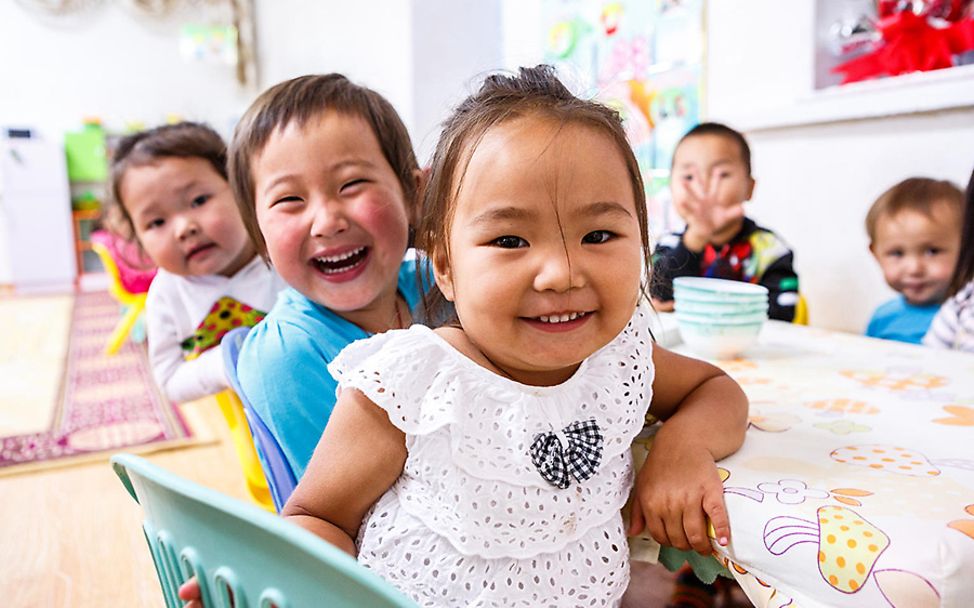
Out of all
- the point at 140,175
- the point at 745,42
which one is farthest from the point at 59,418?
the point at 745,42

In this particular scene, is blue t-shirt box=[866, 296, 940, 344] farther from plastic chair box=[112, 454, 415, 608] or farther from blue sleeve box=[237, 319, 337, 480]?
plastic chair box=[112, 454, 415, 608]

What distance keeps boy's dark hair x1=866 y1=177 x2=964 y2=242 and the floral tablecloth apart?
1.11m

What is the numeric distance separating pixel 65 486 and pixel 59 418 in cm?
66

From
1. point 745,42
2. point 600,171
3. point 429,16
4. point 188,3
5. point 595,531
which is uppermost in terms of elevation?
point 188,3

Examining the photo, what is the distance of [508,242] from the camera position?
22.9 inches

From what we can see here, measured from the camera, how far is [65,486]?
1.92m

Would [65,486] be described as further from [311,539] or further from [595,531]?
[311,539]

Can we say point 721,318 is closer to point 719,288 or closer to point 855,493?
point 719,288

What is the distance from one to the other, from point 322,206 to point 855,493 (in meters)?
0.60

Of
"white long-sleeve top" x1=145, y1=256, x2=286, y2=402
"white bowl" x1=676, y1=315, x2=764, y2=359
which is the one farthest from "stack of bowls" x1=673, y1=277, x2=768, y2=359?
"white long-sleeve top" x1=145, y1=256, x2=286, y2=402

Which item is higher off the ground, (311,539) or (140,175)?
(140,175)

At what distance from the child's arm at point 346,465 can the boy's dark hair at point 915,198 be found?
1641 millimetres

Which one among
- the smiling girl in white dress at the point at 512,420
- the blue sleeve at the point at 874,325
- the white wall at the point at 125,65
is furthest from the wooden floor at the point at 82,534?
the white wall at the point at 125,65

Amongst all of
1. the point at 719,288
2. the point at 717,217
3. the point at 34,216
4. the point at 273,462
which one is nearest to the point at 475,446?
the point at 273,462
